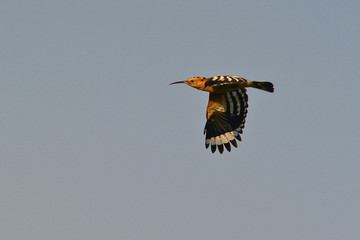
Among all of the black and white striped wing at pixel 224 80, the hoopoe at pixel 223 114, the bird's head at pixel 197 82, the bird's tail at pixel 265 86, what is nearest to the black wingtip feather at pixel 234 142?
the hoopoe at pixel 223 114

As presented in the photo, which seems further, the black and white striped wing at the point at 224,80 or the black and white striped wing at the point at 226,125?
the black and white striped wing at the point at 226,125

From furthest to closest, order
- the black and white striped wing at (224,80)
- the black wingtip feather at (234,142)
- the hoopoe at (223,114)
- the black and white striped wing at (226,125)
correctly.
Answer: the black wingtip feather at (234,142) < the black and white striped wing at (226,125) < the hoopoe at (223,114) < the black and white striped wing at (224,80)

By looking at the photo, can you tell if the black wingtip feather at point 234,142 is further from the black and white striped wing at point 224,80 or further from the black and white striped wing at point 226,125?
the black and white striped wing at point 224,80

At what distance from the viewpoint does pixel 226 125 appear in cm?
1778

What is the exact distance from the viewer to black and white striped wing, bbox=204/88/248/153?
17.5m

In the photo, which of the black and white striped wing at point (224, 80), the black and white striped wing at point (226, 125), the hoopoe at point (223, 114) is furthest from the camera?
the black and white striped wing at point (226, 125)

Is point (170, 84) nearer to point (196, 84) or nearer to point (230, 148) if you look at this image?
point (196, 84)

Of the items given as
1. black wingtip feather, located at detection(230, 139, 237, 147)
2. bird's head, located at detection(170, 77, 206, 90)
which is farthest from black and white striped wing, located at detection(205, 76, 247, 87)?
black wingtip feather, located at detection(230, 139, 237, 147)

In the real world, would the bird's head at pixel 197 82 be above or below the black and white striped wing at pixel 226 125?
above

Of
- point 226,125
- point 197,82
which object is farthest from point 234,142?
point 197,82

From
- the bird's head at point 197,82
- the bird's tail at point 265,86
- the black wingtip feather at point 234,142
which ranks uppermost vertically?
the bird's head at point 197,82

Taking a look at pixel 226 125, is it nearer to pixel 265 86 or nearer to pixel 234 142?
pixel 234 142

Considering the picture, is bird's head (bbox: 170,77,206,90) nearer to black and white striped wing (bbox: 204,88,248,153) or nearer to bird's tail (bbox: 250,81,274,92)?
black and white striped wing (bbox: 204,88,248,153)

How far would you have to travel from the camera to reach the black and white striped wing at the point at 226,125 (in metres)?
17.5
